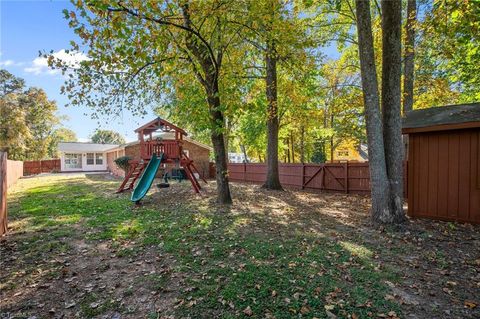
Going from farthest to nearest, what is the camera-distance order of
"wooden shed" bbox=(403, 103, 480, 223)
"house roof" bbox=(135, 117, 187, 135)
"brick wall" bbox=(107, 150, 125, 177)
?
"brick wall" bbox=(107, 150, 125, 177), "house roof" bbox=(135, 117, 187, 135), "wooden shed" bbox=(403, 103, 480, 223)

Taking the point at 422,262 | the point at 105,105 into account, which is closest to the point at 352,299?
the point at 422,262

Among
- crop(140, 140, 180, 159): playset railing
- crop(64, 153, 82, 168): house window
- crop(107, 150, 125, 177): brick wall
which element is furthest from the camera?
crop(64, 153, 82, 168): house window

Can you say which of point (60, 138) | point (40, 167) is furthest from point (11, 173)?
point (60, 138)

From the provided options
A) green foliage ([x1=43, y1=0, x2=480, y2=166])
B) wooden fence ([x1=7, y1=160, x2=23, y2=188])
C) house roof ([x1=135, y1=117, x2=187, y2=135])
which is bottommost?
wooden fence ([x1=7, y1=160, x2=23, y2=188])

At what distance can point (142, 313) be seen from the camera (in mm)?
3186

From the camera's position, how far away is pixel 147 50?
6.76 m

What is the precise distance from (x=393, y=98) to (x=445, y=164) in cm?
222

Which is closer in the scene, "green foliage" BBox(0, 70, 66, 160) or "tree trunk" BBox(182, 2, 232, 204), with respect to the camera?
"tree trunk" BBox(182, 2, 232, 204)

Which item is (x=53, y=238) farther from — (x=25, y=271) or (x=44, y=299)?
(x=44, y=299)

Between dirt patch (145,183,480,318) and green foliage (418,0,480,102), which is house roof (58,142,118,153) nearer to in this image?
dirt patch (145,183,480,318)

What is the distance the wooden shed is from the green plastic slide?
8510 millimetres

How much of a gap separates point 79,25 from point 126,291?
Result: 469cm

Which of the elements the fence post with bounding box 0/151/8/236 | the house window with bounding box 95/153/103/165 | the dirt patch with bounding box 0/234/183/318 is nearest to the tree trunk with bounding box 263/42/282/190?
the dirt patch with bounding box 0/234/183/318

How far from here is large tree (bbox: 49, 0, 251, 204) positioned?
206 inches
